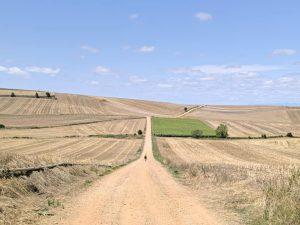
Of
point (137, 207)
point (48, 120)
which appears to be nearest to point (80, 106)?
point (48, 120)

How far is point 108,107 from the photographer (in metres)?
170

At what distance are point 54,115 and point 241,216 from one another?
412 ft

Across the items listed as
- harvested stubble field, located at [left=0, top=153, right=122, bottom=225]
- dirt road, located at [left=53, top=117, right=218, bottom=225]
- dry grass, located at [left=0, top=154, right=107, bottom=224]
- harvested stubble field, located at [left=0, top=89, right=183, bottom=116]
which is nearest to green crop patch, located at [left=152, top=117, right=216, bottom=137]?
harvested stubble field, located at [left=0, top=89, right=183, bottom=116]

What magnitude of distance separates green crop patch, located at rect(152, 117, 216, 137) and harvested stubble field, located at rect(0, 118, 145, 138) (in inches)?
165

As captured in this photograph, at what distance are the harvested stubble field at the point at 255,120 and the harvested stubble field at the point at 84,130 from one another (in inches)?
902

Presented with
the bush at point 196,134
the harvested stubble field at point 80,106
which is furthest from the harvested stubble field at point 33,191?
the harvested stubble field at point 80,106

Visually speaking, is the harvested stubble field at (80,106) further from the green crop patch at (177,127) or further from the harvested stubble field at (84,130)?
the harvested stubble field at (84,130)

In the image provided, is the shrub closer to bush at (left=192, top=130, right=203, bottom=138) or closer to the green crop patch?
the green crop patch

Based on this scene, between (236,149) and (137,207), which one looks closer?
(137,207)

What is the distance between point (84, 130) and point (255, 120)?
6182cm

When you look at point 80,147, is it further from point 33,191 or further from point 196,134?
point 33,191

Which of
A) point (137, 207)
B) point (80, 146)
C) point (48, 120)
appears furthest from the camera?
point (48, 120)

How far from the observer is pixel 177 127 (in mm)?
126938

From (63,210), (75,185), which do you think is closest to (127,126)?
(75,185)
